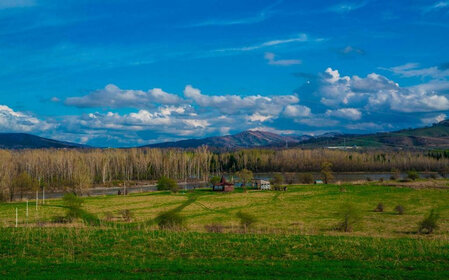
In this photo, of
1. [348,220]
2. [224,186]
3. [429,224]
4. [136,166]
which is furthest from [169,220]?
[136,166]

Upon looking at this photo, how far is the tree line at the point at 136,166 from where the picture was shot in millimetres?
97625

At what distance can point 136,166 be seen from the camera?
14025 cm

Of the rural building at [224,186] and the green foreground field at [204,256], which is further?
the rural building at [224,186]

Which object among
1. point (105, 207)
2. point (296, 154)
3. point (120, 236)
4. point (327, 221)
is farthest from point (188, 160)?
point (120, 236)

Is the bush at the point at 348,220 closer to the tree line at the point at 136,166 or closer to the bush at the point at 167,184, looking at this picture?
the bush at the point at 167,184

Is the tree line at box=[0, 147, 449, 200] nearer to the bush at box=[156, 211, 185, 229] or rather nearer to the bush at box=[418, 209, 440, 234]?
the bush at box=[156, 211, 185, 229]

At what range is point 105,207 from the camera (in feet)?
185

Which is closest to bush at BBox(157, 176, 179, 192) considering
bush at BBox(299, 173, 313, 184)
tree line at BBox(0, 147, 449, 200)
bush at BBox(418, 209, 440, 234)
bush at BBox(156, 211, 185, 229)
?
tree line at BBox(0, 147, 449, 200)

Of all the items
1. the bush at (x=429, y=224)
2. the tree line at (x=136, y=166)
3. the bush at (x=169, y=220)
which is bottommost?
the bush at (x=429, y=224)

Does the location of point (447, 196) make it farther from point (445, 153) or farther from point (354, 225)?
point (445, 153)

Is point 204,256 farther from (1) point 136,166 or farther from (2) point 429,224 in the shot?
(1) point 136,166

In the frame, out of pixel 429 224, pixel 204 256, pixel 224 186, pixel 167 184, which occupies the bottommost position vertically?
pixel 429 224

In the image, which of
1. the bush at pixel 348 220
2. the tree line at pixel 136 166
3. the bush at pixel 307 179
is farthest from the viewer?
→ the tree line at pixel 136 166

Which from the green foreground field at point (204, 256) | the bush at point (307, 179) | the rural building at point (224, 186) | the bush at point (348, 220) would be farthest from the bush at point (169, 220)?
the bush at point (307, 179)
